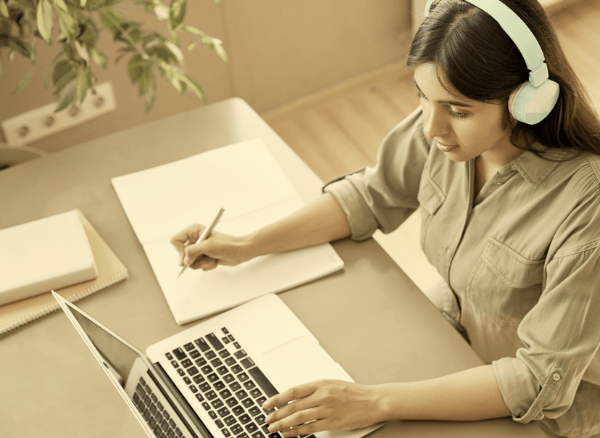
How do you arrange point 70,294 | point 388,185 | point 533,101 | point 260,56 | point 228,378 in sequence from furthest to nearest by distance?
point 260,56
point 388,185
point 70,294
point 228,378
point 533,101

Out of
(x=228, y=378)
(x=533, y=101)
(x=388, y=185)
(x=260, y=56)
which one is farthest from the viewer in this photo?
(x=260, y=56)

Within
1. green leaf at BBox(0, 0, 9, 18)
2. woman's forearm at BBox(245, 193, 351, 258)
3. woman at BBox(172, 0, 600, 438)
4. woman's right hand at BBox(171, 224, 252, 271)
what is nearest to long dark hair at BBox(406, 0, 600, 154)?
woman at BBox(172, 0, 600, 438)

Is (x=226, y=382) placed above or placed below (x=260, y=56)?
above

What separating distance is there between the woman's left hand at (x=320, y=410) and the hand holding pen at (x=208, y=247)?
1.00 feet

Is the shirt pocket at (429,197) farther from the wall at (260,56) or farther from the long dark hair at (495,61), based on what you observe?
the wall at (260,56)

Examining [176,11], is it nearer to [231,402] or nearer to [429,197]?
[429,197]

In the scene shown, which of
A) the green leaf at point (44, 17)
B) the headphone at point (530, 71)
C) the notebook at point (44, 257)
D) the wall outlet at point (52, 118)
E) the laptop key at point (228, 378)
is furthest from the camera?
the wall outlet at point (52, 118)

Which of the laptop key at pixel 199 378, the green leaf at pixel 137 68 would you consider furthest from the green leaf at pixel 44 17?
the laptop key at pixel 199 378

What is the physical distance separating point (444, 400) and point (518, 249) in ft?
0.85

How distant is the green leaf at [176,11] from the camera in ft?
4.51

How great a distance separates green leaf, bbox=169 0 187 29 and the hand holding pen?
0.51m

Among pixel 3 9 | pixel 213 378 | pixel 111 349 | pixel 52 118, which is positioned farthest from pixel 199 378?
pixel 52 118

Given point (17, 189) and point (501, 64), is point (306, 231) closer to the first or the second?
point (501, 64)

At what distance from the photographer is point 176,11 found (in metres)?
1.38
